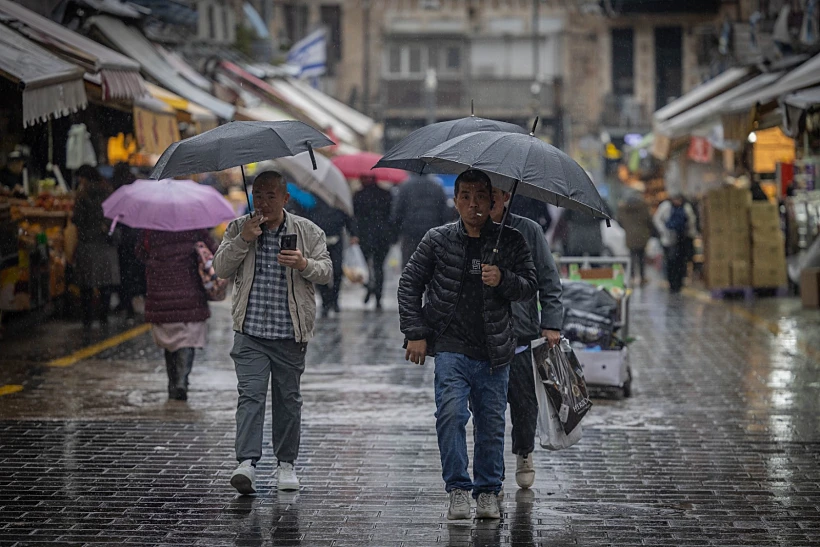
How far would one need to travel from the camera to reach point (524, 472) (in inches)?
285

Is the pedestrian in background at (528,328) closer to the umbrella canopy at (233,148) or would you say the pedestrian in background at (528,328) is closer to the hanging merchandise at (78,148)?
the umbrella canopy at (233,148)

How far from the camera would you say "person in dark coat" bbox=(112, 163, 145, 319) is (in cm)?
1513

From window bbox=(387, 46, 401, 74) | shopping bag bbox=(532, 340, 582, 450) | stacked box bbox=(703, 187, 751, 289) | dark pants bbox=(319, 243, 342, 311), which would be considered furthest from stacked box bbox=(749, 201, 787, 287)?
window bbox=(387, 46, 401, 74)

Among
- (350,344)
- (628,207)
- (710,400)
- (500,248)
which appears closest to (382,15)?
(628,207)

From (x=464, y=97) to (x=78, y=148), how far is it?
126 feet

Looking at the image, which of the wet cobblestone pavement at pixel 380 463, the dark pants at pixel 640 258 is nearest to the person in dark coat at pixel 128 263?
the wet cobblestone pavement at pixel 380 463

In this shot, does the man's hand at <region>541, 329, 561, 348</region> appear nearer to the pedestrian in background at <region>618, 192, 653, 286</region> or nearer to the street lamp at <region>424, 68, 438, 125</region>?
the pedestrian in background at <region>618, 192, 653, 286</region>

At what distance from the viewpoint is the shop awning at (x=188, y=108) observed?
15.1m

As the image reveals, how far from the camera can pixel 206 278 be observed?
31.9ft

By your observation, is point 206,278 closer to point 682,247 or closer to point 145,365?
point 145,365

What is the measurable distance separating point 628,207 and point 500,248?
1717 cm

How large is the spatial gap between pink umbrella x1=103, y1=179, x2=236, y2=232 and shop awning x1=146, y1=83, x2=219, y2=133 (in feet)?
16.8

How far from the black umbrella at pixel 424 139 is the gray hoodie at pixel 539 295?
519 millimetres

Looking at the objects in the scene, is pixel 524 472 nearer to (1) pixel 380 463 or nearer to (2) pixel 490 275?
(1) pixel 380 463
